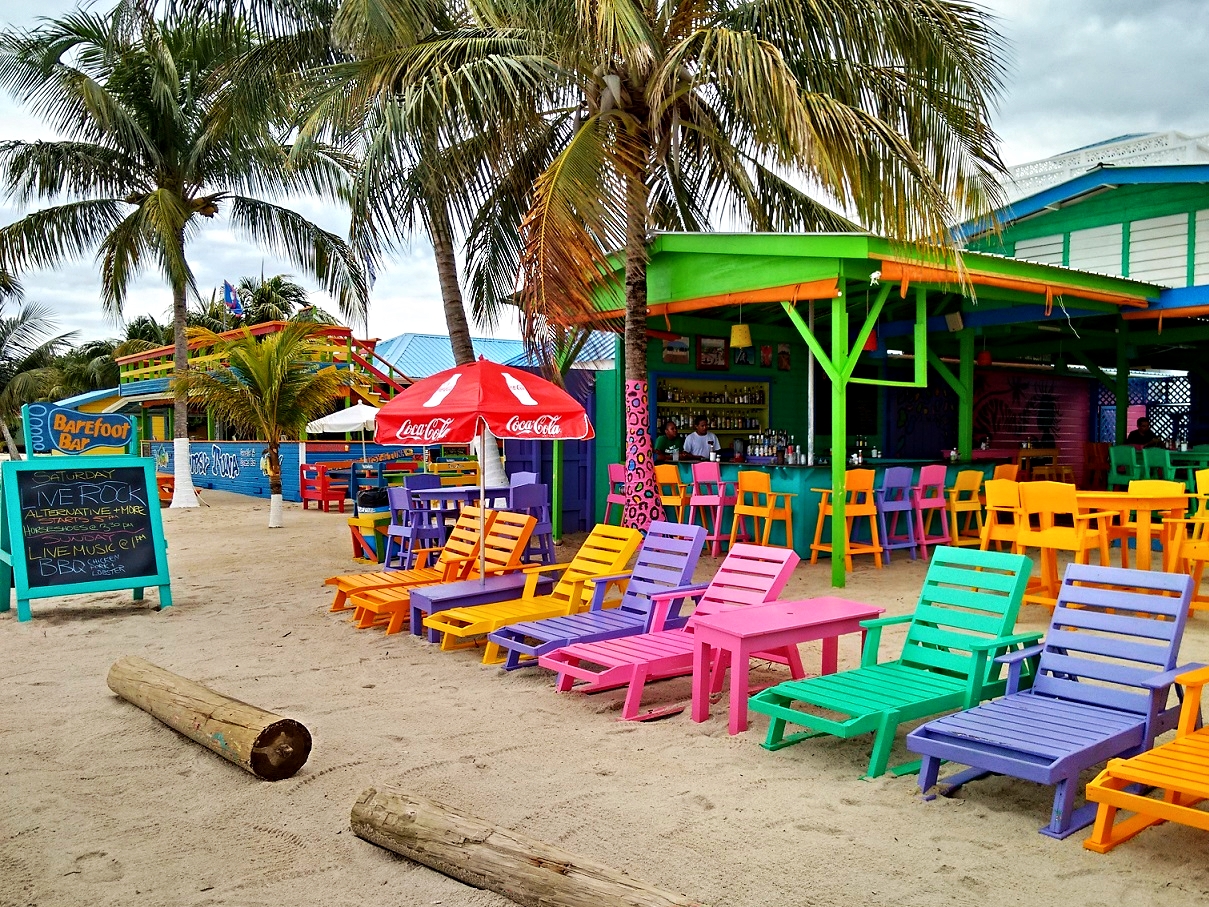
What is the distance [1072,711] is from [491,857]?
2.39 metres

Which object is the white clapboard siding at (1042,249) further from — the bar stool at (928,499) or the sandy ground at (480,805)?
the sandy ground at (480,805)

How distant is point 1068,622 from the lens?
4.25m

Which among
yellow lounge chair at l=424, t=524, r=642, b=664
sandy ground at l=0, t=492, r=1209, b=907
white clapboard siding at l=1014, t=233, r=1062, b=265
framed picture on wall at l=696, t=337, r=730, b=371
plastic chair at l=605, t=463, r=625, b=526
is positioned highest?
white clapboard siding at l=1014, t=233, r=1062, b=265

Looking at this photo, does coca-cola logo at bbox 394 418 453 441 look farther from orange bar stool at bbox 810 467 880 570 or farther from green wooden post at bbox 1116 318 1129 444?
green wooden post at bbox 1116 318 1129 444

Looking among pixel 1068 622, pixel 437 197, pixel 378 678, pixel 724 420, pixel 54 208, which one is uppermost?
pixel 54 208

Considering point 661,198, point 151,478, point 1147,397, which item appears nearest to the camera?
point 151,478

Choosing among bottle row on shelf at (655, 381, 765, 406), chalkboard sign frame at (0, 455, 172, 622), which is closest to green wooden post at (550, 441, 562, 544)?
bottle row on shelf at (655, 381, 765, 406)

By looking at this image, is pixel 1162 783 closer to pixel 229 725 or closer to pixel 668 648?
pixel 668 648

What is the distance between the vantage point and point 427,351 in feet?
99.5

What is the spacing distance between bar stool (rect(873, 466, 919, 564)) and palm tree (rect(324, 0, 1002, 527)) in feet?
8.35

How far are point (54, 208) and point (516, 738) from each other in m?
16.4

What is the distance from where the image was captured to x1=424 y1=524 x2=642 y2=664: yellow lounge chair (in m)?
6.16

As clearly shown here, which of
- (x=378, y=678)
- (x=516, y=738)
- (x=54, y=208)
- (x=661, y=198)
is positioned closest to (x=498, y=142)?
(x=661, y=198)

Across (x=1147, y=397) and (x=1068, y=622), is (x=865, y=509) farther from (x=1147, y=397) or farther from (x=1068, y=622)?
(x=1147, y=397)
